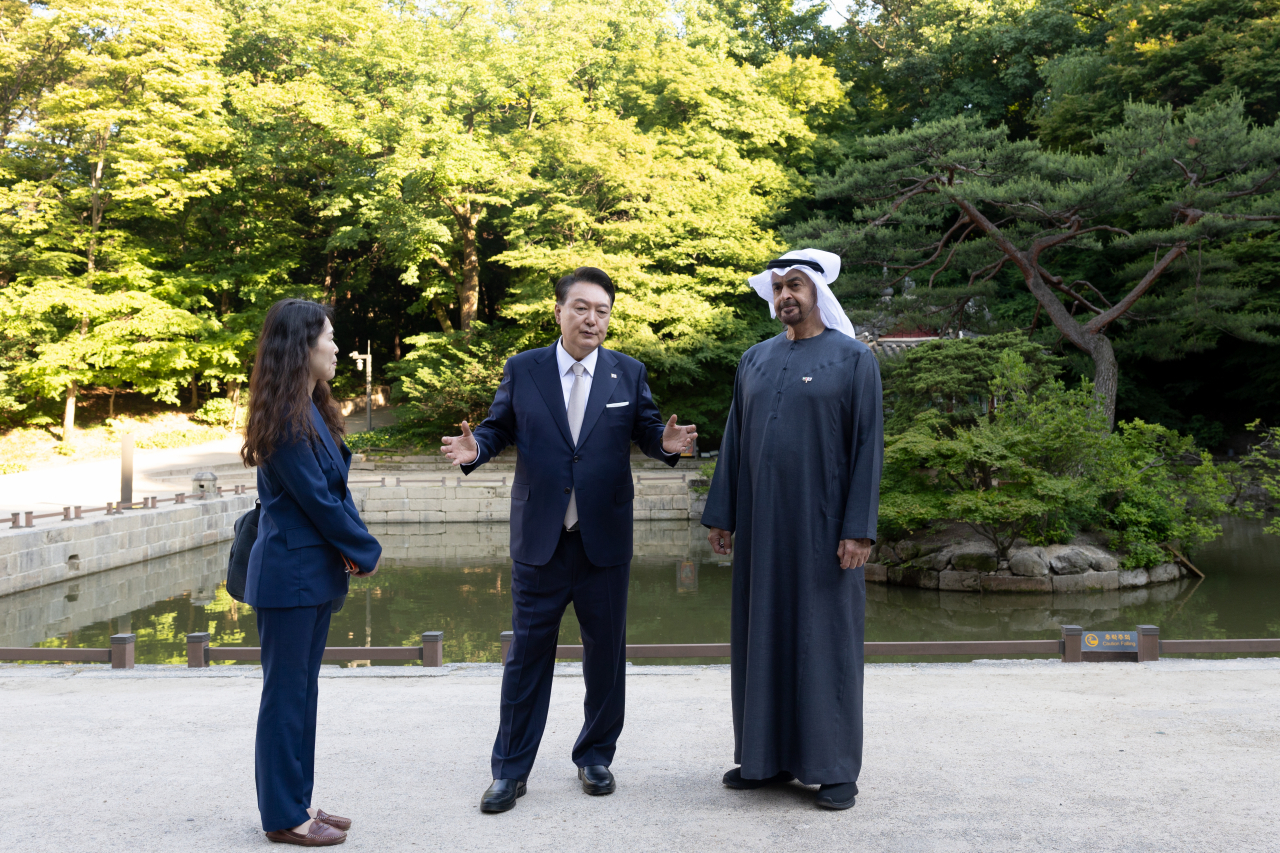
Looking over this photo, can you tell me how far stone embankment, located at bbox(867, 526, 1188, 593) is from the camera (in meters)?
10.3

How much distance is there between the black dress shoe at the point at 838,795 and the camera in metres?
2.56

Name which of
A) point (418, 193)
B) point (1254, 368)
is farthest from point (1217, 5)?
point (418, 193)

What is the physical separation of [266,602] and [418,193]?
19.4 m

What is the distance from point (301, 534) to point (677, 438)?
1.13 metres

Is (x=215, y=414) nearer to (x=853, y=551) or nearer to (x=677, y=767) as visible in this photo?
(x=677, y=767)

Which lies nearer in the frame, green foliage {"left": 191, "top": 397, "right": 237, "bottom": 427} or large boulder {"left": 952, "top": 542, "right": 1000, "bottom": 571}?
large boulder {"left": 952, "top": 542, "right": 1000, "bottom": 571}

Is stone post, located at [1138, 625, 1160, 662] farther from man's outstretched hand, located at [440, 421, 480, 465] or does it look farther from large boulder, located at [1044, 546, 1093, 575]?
large boulder, located at [1044, 546, 1093, 575]

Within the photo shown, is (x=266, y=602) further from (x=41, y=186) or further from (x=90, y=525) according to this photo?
(x=41, y=186)

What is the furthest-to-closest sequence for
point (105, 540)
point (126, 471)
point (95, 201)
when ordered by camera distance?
point (95, 201)
point (126, 471)
point (105, 540)

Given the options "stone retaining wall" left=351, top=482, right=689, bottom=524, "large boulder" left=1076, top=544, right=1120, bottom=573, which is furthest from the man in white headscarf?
"stone retaining wall" left=351, top=482, right=689, bottom=524

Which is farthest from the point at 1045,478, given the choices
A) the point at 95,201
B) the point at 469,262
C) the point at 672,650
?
the point at 95,201

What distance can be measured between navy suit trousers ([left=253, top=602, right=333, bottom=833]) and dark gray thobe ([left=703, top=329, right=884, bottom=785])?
124cm

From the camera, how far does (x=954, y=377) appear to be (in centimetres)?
1139

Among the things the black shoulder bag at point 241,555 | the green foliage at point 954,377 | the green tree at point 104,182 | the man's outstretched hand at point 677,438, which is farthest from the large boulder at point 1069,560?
the green tree at point 104,182
